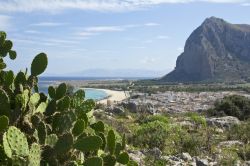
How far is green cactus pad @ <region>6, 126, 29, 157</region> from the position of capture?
332cm

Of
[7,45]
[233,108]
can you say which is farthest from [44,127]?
[233,108]

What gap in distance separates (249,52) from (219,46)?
1154cm

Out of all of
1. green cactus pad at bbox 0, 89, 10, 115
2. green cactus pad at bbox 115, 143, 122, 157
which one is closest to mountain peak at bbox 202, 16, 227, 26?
green cactus pad at bbox 115, 143, 122, 157

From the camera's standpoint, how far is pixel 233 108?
30594mm

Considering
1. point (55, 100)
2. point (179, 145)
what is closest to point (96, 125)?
point (55, 100)

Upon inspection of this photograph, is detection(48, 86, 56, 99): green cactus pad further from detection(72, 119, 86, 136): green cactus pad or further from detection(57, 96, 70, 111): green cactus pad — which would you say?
detection(72, 119, 86, 136): green cactus pad

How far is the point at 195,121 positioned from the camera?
2342cm

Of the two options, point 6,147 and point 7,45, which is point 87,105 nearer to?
point 7,45

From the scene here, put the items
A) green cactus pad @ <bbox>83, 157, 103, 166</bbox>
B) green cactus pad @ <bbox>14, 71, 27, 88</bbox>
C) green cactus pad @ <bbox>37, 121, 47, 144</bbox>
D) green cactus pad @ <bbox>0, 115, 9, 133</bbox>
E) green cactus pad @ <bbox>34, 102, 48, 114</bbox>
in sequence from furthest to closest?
green cactus pad @ <bbox>14, 71, 27, 88</bbox> < green cactus pad @ <bbox>34, 102, 48, 114</bbox> < green cactus pad @ <bbox>83, 157, 103, 166</bbox> < green cactus pad @ <bbox>37, 121, 47, 144</bbox> < green cactus pad @ <bbox>0, 115, 9, 133</bbox>

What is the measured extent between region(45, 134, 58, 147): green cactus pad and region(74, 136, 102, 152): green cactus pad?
0.21 meters

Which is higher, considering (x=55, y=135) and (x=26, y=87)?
(x=26, y=87)

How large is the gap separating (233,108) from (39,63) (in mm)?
27400

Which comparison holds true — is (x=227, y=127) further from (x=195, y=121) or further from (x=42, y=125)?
(x=42, y=125)

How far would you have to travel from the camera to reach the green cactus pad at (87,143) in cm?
385
